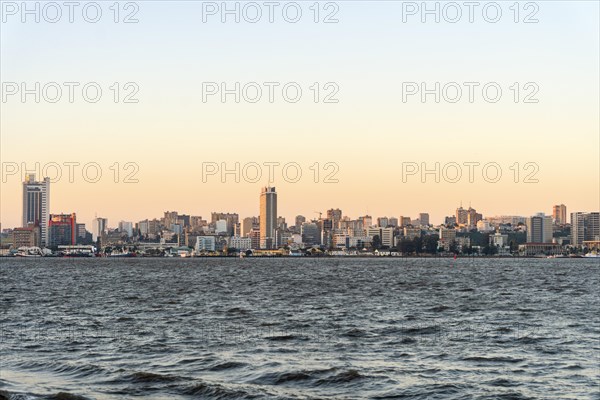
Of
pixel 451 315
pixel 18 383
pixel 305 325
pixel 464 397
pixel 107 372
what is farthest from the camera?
pixel 451 315

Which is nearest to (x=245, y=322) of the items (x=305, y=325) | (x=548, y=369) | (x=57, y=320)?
(x=305, y=325)

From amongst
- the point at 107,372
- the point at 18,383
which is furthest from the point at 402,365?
the point at 18,383

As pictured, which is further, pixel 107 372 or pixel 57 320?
pixel 57 320

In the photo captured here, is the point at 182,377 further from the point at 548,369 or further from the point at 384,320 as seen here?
the point at 384,320

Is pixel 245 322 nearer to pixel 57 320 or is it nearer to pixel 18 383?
pixel 57 320

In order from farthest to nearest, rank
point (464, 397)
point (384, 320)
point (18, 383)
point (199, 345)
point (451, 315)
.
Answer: point (451, 315) → point (384, 320) → point (199, 345) → point (18, 383) → point (464, 397)

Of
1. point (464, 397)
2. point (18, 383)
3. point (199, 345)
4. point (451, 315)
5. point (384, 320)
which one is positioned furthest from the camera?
point (451, 315)

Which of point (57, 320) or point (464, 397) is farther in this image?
point (57, 320)

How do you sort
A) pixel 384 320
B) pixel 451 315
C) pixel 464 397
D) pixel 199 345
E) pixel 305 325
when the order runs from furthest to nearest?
1. pixel 451 315
2. pixel 384 320
3. pixel 305 325
4. pixel 199 345
5. pixel 464 397
